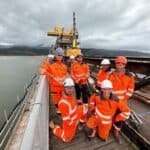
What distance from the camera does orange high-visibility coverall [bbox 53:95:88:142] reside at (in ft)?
15.2

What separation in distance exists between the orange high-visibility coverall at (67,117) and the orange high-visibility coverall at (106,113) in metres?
0.36

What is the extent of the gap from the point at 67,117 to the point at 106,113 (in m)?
0.78

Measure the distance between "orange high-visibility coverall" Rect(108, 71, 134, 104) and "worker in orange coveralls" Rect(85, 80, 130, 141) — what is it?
397 millimetres

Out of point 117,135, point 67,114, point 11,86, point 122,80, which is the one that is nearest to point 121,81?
point 122,80

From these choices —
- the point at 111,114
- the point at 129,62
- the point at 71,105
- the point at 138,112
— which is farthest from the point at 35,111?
the point at 138,112

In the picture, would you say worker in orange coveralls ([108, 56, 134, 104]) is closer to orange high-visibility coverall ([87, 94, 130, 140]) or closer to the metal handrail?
orange high-visibility coverall ([87, 94, 130, 140])

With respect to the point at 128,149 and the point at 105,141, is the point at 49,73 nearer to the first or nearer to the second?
the point at 105,141

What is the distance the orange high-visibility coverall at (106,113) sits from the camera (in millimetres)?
4570

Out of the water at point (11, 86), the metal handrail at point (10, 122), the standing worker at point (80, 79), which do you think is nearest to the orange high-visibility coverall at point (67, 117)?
the metal handrail at point (10, 122)

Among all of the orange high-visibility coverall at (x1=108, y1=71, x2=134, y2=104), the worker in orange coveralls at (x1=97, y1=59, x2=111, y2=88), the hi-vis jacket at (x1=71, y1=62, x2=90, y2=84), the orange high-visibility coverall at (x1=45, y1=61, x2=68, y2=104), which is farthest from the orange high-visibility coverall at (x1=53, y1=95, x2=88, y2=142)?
the hi-vis jacket at (x1=71, y1=62, x2=90, y2=84)

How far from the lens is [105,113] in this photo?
15.1 ft

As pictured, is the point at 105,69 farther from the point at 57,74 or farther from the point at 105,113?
the point at 105,113

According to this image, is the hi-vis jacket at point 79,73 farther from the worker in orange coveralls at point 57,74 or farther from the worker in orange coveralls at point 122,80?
the worker in orange coveralls at point 122,80

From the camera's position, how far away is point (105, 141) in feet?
15.5
